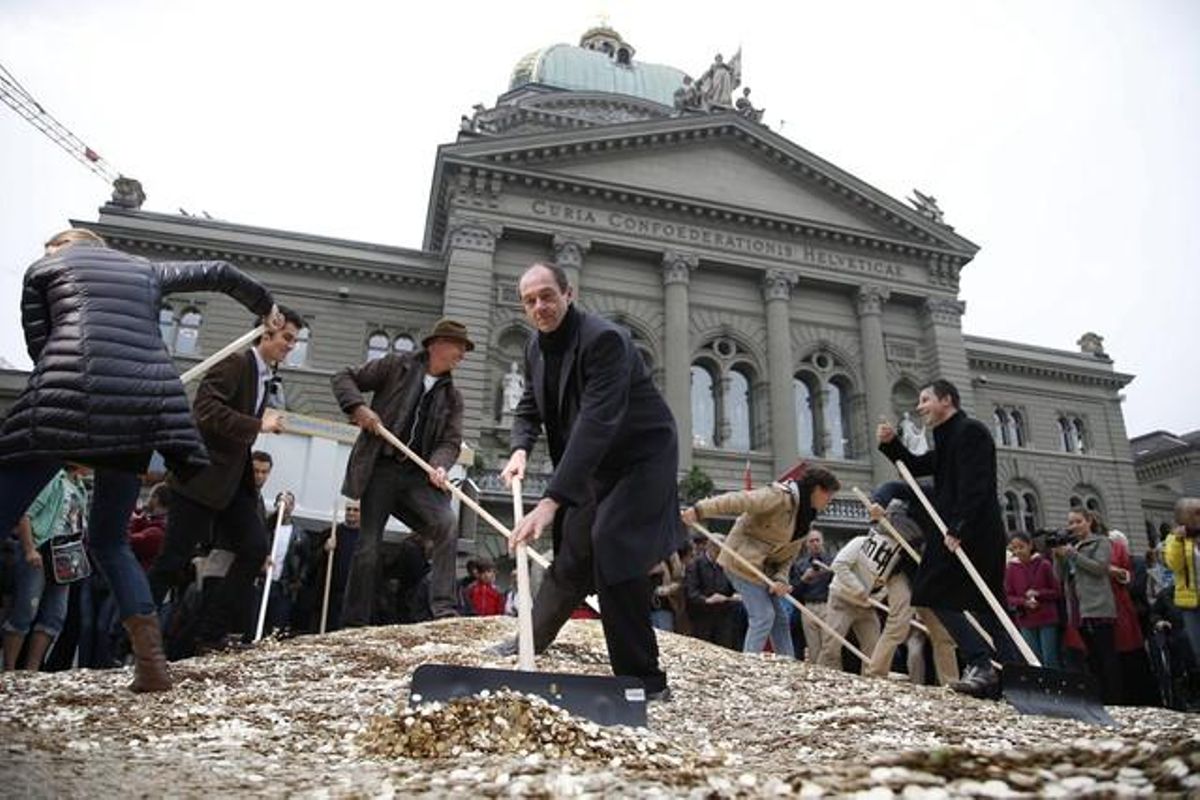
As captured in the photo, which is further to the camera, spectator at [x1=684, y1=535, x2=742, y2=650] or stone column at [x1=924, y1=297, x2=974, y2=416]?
stone column at [x1=924, y1=297, x2=974, y2=416]

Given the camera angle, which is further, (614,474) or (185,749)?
(614,474)

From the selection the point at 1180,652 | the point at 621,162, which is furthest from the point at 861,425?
the point at 1180,652

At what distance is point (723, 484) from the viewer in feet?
88.8

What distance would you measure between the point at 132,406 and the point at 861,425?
28474 mm

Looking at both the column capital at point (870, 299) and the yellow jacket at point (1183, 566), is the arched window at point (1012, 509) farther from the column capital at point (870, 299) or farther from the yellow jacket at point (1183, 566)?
the yellow jacket at point (1183, 566)

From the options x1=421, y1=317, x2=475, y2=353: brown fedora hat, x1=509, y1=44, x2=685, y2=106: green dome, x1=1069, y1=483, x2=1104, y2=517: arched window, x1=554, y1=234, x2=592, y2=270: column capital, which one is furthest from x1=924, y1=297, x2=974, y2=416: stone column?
x1=421, y1=317, x2=475, y2=353: brown fedora hat

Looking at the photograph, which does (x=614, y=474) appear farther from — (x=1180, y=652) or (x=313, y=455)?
(x=313, y=455)

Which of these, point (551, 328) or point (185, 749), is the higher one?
point (551, 328)

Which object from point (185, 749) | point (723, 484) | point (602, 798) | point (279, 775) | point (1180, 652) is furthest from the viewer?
point (723, 484)

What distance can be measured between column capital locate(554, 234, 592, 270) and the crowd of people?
17.8 metres

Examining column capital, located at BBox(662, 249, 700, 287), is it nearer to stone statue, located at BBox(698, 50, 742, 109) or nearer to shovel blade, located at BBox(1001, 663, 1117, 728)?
stone statue, located at BBox(698, 50, 742, 109)

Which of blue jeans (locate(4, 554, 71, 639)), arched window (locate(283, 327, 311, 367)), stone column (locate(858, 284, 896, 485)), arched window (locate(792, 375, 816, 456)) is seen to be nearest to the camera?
blue jeans (locate(4, 554, 71, 639))

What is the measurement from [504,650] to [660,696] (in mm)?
1494

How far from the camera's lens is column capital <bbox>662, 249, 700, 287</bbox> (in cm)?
2831
